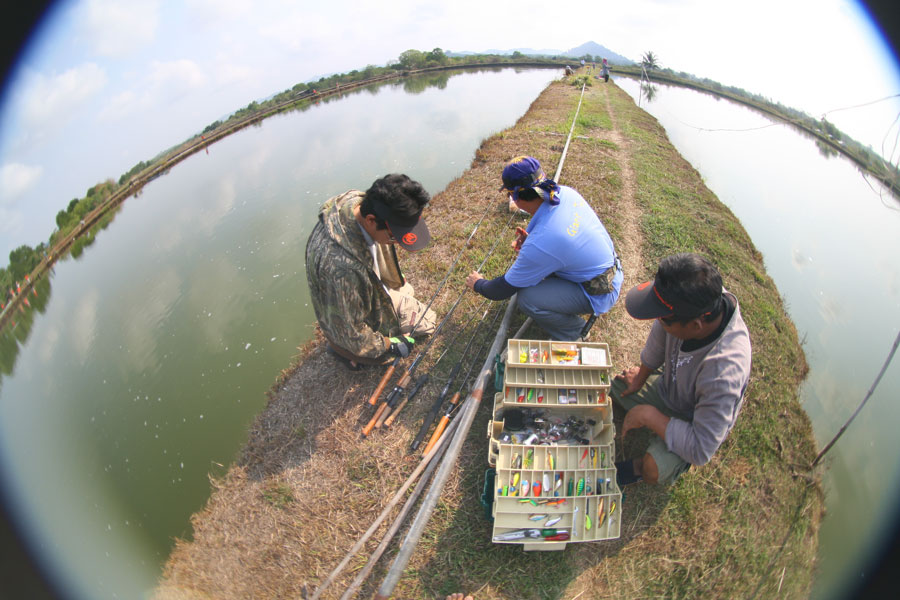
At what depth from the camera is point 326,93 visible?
85.6ft

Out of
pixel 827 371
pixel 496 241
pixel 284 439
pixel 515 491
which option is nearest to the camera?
pixel 515 491

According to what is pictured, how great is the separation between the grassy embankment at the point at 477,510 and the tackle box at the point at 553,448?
361 millimetres

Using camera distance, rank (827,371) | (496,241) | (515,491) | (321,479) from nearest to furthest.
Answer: (515,491) < (321,479) < (827,371) < (496,241)

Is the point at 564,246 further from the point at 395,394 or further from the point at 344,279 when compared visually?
the point at 395,394

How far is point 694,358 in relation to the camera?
88.7 inches

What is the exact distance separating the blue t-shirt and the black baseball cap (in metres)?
0.86

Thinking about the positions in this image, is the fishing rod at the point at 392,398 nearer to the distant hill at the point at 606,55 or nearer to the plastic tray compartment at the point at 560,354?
the plastic tray compartment at the point at 560,354

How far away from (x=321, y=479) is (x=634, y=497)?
8.70 feet

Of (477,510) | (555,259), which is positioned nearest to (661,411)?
(555,259)

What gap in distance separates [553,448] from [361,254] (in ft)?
7.17

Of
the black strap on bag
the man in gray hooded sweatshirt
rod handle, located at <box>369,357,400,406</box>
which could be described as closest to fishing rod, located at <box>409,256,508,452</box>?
rod handle, located at <box>369,357,400,406</box>

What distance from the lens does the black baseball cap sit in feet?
8.83

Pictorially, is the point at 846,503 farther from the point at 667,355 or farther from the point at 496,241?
the point at 496,241

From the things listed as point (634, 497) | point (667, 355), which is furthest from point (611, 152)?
point (634, 497)
